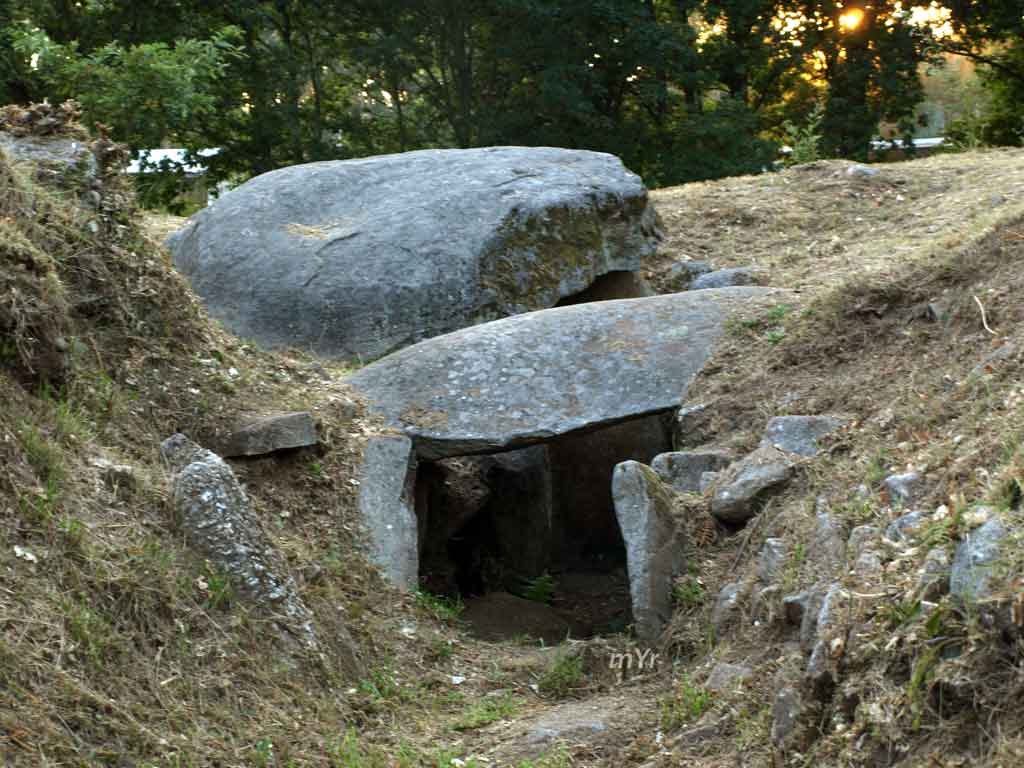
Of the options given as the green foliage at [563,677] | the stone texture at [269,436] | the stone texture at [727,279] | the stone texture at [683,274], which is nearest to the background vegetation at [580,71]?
the stone texture at [683,274]

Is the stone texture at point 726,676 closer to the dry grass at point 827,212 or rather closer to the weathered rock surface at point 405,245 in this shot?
the dry grass at point 827,212

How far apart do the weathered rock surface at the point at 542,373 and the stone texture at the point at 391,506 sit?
166 millimetres

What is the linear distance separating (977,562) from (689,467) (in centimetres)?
285

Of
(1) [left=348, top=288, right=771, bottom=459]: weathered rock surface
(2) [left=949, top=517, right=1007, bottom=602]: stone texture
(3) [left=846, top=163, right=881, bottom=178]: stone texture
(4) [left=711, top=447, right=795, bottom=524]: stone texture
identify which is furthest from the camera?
(3) [left=846, top=163, right=881, bottom=178]: stone texture

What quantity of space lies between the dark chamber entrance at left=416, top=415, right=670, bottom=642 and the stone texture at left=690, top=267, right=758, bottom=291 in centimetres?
126

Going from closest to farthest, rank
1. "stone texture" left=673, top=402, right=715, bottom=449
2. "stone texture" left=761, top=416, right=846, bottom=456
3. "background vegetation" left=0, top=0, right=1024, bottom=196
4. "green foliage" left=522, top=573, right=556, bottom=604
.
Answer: "stone texture" left=761, top=416, right=846, bottom=456
"stone texture" left=673, top=402, right=715, bottom=449
"green foliage" left=522, top=573, right=556, bottom=604
"background vegetation" left=0, top=0, right=1024, bottom=196

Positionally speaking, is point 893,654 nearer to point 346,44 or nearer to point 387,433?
point 387,433

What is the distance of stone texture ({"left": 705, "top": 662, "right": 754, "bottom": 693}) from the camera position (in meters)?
4.61

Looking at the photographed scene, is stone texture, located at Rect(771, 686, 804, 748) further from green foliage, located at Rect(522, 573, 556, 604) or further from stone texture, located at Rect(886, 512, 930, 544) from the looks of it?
green foliage, located at Rect(522, 573, 556, 604)

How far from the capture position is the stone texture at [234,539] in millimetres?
4992

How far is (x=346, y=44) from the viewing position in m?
16.5

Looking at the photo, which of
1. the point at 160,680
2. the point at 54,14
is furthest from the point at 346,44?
Result: the point at 160,680

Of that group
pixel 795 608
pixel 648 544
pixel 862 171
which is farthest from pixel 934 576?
pixel 862 171

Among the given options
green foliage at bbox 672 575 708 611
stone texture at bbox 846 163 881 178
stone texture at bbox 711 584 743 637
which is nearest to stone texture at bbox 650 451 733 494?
green foliage at bbox 672 575 708 611
